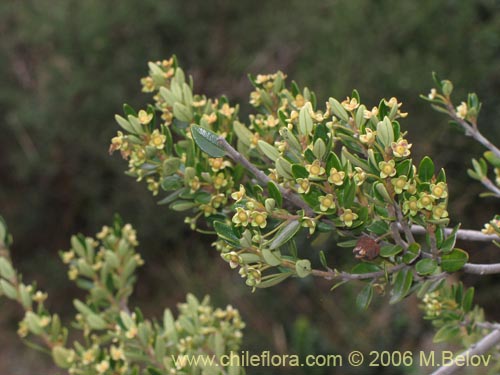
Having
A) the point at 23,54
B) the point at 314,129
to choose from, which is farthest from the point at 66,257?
the point at 23,54

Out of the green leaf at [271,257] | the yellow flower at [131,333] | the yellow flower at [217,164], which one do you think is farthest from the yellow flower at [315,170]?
the yellow flower at [131,333]

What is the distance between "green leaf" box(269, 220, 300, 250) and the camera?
0.85 meters

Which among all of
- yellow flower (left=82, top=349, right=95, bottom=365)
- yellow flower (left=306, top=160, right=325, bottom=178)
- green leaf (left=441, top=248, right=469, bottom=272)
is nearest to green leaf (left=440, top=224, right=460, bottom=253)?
green leaf (left=441, top=248, right=469, bottom=272)

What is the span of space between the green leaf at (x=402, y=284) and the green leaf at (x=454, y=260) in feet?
0.19

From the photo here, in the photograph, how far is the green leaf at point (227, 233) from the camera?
2.84 ft

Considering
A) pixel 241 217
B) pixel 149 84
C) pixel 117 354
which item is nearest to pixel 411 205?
pixel 241 217

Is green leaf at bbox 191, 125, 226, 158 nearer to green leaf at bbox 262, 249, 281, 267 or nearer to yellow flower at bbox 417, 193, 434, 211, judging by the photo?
green leaf at bbox 262, 249, 281, 267

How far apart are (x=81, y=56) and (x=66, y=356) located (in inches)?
91.9

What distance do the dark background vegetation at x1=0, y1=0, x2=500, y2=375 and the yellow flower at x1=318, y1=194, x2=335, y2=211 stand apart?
4.81ft

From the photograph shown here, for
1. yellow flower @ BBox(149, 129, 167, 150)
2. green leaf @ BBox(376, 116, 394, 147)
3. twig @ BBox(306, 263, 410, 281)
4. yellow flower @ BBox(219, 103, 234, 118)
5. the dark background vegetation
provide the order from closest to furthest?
green leaf @ BBox(376, 116, 394, 147) → twig @ BBox(306, 263, 410, 281) → yellow flower @ BBox(149, 129, 167, 150) → yellow flower @ BBox(219, 103, 234, 118) → the dark background vegetation

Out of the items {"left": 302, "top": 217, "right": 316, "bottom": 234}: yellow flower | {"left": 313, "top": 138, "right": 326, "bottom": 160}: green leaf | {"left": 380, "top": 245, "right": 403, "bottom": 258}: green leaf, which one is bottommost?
{"left": 380, "top": 245, "right": 403, "bottom": 258}: green leaf

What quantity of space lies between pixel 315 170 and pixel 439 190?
0.17m

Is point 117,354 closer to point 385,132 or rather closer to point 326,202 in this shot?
point 326,202

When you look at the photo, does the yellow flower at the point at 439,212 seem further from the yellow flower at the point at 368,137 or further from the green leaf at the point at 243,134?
the green leaf at the point at 243,134
